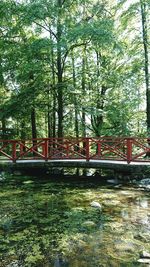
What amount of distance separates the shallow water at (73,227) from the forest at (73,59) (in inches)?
254

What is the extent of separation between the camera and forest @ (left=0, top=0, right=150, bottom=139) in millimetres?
13641

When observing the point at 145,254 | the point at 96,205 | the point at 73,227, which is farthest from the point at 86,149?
the point at 145,254

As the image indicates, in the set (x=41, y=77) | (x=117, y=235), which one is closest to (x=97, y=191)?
(x=117, y=235)

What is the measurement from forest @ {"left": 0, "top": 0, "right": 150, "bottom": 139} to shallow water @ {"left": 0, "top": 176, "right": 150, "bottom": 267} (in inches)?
254

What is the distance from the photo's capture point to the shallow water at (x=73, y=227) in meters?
4.83

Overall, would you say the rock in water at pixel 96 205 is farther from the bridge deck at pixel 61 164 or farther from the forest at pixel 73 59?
the forest at pixel 73 59

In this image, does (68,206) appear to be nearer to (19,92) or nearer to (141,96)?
(19,92)

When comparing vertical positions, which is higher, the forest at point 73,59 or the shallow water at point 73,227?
the forest at point 73,59

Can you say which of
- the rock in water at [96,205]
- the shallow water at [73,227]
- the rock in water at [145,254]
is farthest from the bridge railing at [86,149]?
the rock in water at [145,254]

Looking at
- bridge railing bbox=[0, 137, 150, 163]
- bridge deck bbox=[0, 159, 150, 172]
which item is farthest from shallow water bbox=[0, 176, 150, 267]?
bridge railing bbox=[0, 137, 150, 163]

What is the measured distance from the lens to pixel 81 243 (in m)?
5.40

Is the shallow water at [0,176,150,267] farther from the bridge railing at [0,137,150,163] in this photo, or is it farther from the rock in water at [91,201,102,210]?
the bridge railing at [0,137,150,163]

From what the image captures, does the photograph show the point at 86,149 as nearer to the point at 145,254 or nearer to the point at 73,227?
the point at 73,227

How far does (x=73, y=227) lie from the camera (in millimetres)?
6270
